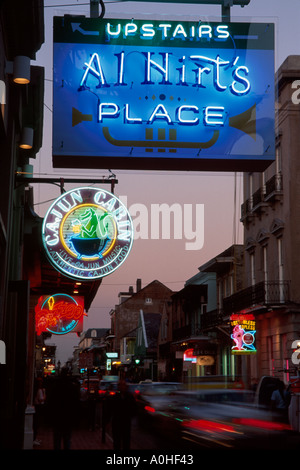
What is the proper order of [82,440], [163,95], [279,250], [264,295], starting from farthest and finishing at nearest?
[279,250]
[264,295]
[82,440]
[163,95]

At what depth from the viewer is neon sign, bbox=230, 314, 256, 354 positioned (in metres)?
31.6

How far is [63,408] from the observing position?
11.4 meters

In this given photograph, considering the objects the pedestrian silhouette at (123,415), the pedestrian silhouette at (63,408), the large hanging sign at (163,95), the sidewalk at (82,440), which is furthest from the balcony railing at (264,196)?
the pedestrian silhouette at (63,408)

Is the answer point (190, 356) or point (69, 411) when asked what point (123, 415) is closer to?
point (69, 411)

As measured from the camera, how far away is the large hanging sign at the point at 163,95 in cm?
1001

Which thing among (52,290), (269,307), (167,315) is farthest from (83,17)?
(167,315)

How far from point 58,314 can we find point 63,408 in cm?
872

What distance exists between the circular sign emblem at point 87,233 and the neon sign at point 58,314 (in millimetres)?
10165

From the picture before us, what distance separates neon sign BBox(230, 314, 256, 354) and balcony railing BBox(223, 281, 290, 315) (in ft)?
2.54

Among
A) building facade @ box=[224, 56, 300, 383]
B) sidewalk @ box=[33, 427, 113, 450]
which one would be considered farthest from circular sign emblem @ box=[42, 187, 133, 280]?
building facade @ box=[224, 56, 300, 383]

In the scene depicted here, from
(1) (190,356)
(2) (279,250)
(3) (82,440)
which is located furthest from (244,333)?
(3) (82,440)

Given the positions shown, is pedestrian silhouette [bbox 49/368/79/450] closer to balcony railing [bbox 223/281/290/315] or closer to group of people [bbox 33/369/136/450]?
group of people [bbox 33/369/136/450]

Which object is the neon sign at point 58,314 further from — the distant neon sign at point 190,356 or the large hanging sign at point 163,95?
the distant neon sign at point 190,356
